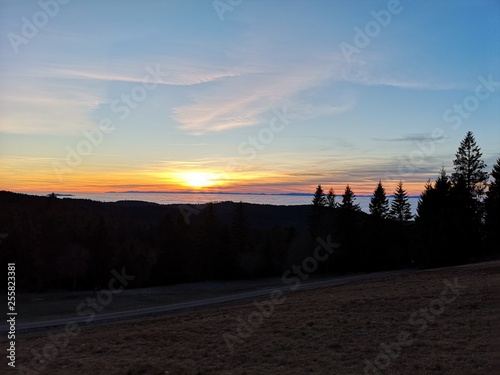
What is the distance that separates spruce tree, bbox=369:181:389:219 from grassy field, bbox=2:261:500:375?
118ft

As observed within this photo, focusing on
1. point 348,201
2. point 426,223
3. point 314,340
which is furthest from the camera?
point 348,201

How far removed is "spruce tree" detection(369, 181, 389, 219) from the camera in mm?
55188

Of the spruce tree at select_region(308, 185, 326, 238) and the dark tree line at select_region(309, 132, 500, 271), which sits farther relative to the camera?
the spruce tree at select_region(308, 185, 326, 238)

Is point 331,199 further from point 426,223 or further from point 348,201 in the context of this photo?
point 426,223

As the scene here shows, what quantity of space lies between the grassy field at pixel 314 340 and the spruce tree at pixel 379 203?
3605cm

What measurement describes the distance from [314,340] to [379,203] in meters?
45.7

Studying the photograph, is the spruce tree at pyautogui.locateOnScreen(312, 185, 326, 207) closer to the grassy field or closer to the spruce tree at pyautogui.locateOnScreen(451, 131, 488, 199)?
the spruce tree at pyautogui.locateOnScreen(451, 131, 488, 199)

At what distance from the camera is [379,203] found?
183 feet

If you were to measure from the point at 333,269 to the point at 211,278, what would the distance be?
48.6 ft

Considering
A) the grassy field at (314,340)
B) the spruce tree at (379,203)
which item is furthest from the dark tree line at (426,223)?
the grassy field at (314,340)

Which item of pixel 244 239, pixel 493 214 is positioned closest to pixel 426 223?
pixel 493 214

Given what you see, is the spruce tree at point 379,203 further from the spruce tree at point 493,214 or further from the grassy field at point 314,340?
the grassy field at point 314,340

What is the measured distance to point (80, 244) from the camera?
50906mm

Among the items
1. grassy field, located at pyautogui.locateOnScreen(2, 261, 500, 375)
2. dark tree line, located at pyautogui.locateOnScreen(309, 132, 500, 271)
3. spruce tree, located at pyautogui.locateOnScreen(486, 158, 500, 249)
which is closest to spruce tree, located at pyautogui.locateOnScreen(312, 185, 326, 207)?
dark tree line, located at pyautogui.locateOnScreen(309, 132, 500, 271)
